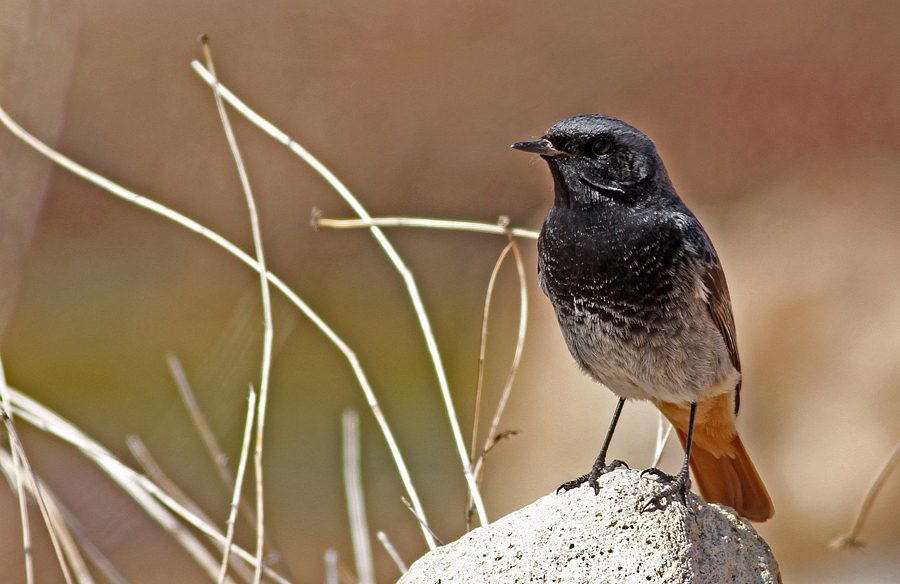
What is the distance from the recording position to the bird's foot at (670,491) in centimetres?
291

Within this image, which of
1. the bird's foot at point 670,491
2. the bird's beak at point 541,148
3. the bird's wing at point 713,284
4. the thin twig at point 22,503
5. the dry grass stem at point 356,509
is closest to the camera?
the thin twig at point 22,503

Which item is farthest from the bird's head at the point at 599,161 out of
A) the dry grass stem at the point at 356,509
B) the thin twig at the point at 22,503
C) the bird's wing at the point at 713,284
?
the thin twig at the point at 22,503

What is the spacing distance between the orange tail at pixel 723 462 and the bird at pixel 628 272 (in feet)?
0.50

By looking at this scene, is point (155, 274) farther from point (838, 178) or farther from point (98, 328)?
point (838, 178)

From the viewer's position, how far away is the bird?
351 centimetres

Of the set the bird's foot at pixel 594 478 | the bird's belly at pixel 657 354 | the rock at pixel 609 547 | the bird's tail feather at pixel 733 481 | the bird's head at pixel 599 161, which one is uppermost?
the bird's head at pixel 599 161

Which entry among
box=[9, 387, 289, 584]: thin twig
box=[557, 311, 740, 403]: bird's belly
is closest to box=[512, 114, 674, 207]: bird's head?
box=[557, 311, 740, 403]: bird's belly

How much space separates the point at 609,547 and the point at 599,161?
1.43 meters

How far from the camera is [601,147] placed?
140 inches

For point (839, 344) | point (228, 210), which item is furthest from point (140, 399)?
point (839, 344)

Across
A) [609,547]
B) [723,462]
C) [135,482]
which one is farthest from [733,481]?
[135,482]

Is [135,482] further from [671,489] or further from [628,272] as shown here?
[628,272]

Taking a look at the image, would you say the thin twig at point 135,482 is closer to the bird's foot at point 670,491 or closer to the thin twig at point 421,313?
the thin twig at point 421,313

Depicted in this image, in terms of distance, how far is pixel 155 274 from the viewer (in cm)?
1193
